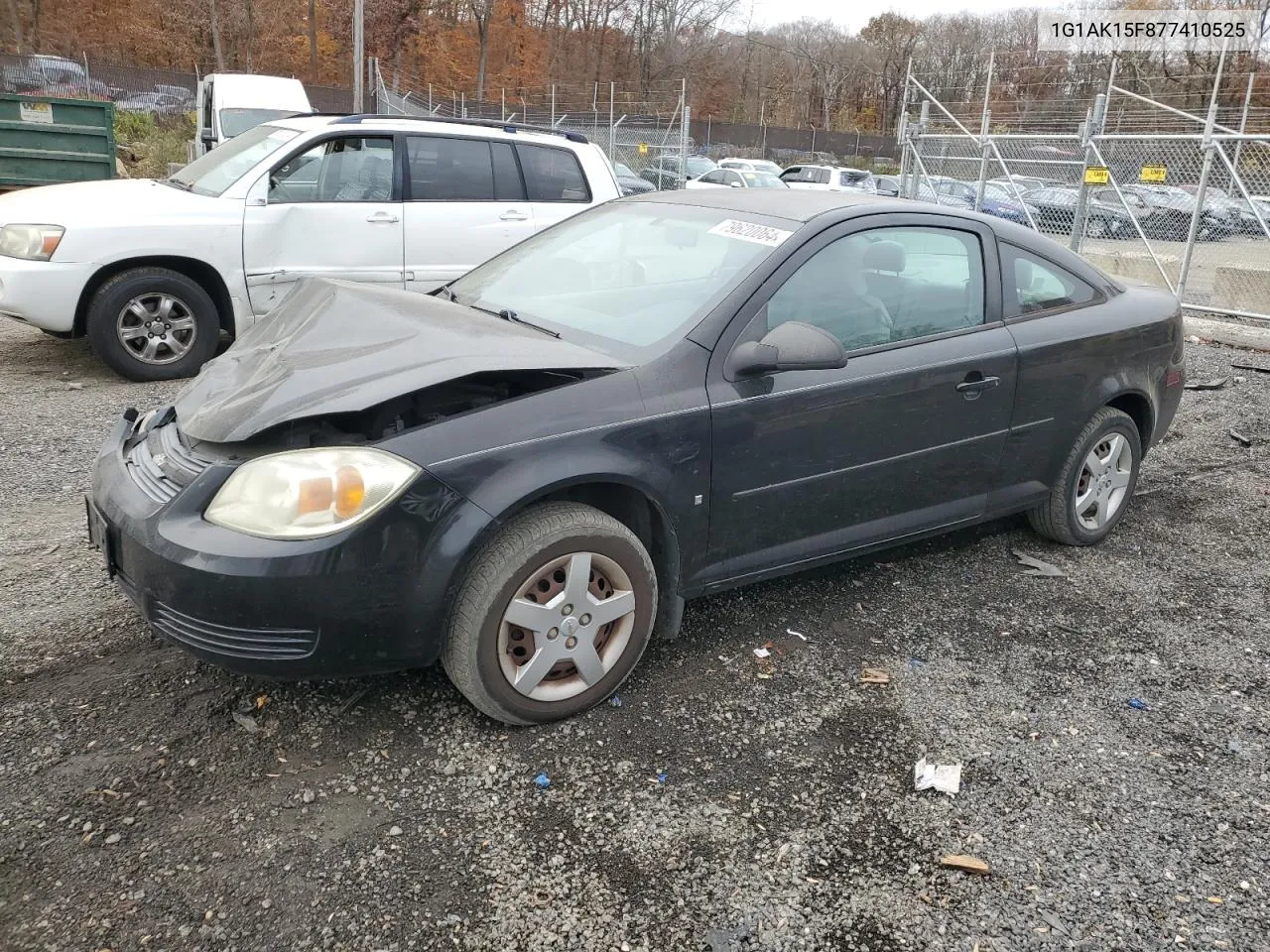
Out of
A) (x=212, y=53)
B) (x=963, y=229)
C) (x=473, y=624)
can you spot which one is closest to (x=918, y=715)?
(x=473, y=624)

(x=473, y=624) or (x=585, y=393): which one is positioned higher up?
(x=585, y=393)

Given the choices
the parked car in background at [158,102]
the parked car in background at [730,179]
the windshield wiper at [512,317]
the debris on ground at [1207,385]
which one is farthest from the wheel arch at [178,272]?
the parked car in background at [158,102]

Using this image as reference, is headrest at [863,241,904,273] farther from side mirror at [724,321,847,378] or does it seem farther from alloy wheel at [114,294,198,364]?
alloy wheel at [114,294,198,364]

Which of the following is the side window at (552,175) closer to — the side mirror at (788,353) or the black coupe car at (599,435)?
the black coupe car at (599,435)

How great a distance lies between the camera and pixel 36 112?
10.9m

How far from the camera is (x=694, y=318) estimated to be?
10.4 ft

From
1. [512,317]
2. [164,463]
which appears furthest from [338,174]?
[164,463]

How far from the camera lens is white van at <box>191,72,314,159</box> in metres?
15.2

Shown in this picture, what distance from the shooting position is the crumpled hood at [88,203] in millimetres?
6293

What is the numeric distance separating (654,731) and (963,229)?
2342 mm

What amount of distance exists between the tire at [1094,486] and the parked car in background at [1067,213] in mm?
12556

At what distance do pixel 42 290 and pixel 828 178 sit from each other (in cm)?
2156

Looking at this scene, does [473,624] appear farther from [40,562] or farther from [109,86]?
[109,86]

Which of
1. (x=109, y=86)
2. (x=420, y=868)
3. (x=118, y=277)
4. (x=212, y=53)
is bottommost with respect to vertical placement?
(x=420, y=868)
